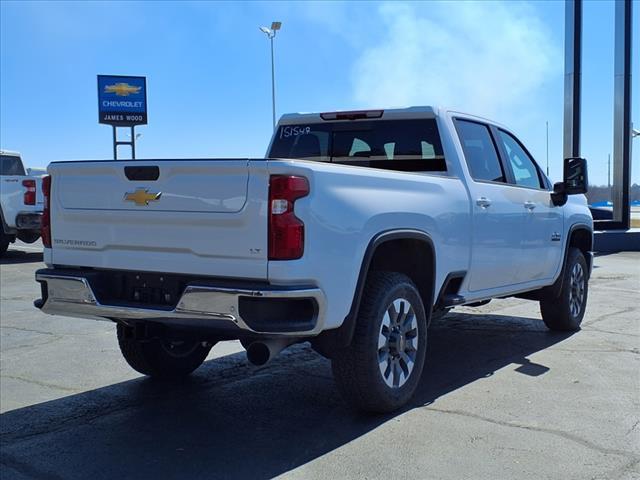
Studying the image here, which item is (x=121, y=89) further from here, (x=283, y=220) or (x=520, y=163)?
(x=283, y=220)

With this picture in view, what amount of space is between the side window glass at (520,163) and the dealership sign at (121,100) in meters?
31.2

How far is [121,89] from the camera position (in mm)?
35094

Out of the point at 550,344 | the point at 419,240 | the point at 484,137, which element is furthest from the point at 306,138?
the point at 550,344

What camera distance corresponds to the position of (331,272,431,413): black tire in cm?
415

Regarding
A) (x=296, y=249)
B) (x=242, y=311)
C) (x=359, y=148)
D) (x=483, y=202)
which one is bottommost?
(x=242, y=311)

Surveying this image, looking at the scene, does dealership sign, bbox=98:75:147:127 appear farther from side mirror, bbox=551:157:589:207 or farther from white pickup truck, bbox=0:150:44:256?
side mirror, bbox=551:157:589:207

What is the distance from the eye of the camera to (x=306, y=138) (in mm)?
6086

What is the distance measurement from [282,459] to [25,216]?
521 inches

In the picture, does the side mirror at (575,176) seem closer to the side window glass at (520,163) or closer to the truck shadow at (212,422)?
the side window glass at (520,163)

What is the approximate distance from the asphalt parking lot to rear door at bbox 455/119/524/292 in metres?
0.82

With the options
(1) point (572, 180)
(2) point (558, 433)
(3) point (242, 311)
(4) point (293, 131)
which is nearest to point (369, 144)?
(4) point (293, 131)

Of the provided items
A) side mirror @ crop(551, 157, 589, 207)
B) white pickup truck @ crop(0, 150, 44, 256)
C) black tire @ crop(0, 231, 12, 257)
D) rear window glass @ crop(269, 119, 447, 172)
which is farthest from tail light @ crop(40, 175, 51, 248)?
black tire @ crop(0, 231, 12, 257)

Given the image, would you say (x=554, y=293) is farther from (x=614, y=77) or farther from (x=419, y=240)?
(x=614, y=77)

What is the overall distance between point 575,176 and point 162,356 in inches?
164
